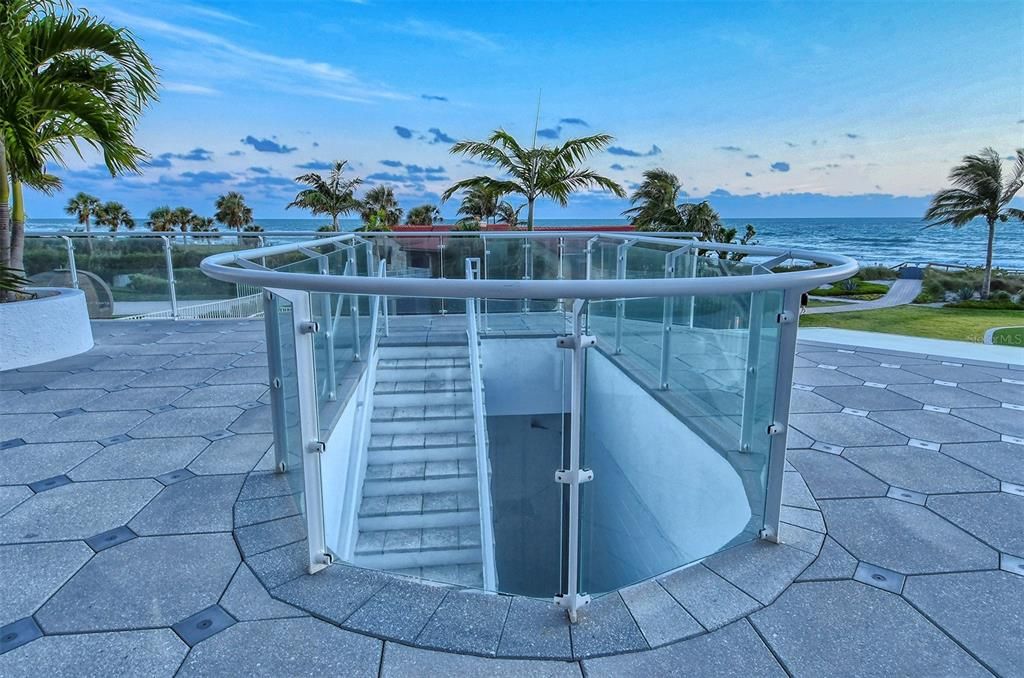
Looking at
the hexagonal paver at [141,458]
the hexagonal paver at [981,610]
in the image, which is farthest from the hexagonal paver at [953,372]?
the hexagonal paver at [141,458]

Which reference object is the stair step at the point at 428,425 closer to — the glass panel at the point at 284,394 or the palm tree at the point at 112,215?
the glass panel at the point at 284,394

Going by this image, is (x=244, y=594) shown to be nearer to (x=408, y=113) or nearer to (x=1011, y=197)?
(x=1011, y=197)

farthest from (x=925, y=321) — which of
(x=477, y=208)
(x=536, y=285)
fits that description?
(x=477, y=208)

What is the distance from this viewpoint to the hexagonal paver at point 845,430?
339 centimetres

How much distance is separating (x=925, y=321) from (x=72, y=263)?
721 inches

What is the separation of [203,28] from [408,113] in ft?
56.7

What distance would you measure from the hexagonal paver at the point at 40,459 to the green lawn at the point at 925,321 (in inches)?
458

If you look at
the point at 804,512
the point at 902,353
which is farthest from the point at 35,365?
the point at 902,353

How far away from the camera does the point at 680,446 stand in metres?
2.77

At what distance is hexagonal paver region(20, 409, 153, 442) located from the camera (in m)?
3.35

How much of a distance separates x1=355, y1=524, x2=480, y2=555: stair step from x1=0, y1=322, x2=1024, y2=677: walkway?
34.2 inches

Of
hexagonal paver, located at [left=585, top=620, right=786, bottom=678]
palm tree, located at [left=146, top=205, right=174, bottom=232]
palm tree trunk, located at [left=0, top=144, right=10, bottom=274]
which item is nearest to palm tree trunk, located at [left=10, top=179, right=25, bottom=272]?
palm tree trunk, located at [left=0, top=144, right=10, bottom=274]

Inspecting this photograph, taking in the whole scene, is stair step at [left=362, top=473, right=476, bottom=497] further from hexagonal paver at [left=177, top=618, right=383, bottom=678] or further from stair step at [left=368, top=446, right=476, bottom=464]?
hexagonal paver at [left=177, top=618, right=383, bottom=678]

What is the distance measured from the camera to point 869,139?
37125 mm
